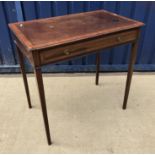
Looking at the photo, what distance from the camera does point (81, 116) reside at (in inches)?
64.2

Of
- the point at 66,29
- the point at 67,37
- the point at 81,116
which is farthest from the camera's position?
the point at 81,116

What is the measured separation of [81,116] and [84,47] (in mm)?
708

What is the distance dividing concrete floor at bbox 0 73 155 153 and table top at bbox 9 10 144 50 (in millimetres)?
761

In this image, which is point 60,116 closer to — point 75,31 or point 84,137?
point 84,137

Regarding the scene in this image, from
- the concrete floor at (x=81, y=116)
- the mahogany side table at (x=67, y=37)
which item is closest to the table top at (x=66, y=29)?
the mahogany side table at (x=67, y=37)

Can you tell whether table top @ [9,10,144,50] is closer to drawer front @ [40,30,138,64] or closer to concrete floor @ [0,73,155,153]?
drawer front @ [40,30,138,64]

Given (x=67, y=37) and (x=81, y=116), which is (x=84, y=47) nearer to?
(x=67, y=37)

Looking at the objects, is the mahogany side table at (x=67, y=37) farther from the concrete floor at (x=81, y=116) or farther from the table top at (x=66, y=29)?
the concrete floor at (x=81, y=116)

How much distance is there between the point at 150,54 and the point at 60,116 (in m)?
1.28

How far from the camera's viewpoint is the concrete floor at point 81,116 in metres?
1.38

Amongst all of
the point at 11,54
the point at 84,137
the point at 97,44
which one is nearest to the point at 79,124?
the point at 84,137

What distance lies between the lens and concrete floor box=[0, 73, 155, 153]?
1.38 m

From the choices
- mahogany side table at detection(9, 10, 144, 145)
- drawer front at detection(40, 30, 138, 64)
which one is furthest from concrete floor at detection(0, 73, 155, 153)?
drawer front at detection(40, 30, 138, 64)

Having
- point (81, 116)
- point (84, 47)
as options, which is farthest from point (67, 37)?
point (81, 116)
